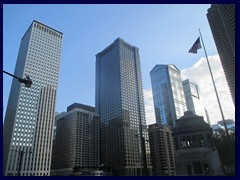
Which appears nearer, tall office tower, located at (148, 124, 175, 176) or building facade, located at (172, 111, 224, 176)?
building facade, located at (172, 111, 224, 176)

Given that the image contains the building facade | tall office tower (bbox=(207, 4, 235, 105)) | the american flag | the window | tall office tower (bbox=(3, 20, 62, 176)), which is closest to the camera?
the american flag

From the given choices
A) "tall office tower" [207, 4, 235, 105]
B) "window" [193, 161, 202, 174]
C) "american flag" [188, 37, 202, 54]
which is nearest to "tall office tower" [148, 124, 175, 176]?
"tall office tower" [207, 4, 235, 105]

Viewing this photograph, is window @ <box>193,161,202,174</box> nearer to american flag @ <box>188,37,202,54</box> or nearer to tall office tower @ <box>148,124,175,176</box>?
american flag @ <box>188,37,202,54</box>

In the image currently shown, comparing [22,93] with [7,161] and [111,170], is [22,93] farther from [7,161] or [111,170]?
[111,170]

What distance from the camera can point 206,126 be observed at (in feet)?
144

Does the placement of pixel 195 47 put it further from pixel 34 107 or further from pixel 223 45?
pixel 34 107

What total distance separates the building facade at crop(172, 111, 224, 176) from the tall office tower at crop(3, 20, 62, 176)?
382 feet

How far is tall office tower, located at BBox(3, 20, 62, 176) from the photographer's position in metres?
143

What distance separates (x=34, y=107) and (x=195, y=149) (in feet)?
446

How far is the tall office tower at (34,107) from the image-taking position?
143250 mm

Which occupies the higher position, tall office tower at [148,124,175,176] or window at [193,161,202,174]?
tall office tower at [148,124,175,176]

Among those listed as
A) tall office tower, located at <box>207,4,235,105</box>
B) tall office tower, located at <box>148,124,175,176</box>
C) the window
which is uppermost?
tall office tower, located at <box>207,4,235,105</box>

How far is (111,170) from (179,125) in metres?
145

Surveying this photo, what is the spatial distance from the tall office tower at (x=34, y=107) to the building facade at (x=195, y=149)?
116339mm
